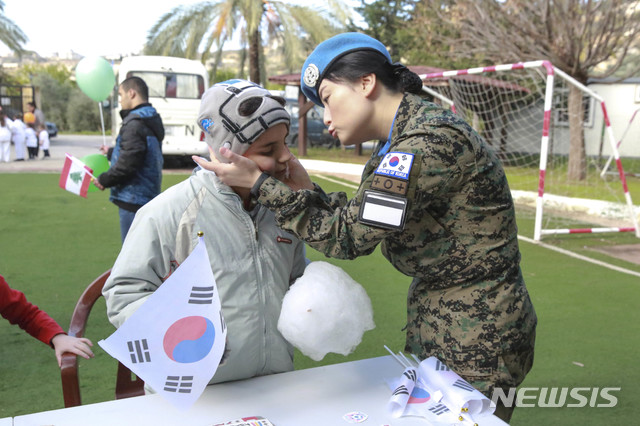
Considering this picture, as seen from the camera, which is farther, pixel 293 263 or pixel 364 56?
pixel 293 263

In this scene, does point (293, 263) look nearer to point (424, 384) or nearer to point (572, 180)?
point (424, 384)

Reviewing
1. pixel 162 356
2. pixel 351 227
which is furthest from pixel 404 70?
pixel 162 356

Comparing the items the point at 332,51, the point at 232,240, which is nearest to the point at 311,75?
the point at 332,51

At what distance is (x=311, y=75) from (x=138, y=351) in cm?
92

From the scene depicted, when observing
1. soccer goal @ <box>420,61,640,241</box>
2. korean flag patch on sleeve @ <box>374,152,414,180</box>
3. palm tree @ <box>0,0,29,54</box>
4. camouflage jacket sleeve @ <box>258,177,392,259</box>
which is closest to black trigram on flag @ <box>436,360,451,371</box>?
camouflage jacket sleeve @ <box>258,177,392,259</box>

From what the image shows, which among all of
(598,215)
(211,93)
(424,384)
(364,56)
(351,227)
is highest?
(364,56)

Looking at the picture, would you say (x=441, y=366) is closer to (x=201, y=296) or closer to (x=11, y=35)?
(x=201, y=296)

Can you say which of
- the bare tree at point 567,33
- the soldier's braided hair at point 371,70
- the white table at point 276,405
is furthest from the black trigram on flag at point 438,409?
the bare tree at point 567,33

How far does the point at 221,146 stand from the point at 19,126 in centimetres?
1786

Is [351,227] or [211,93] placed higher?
[211,93]

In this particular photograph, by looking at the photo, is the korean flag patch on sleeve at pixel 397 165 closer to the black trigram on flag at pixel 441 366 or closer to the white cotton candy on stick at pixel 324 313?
the white cotton candy on stick at pixel 324 313

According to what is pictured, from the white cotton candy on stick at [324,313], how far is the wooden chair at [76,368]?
99 centimetres

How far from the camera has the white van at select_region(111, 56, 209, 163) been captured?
16.0m

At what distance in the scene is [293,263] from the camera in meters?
2.02
